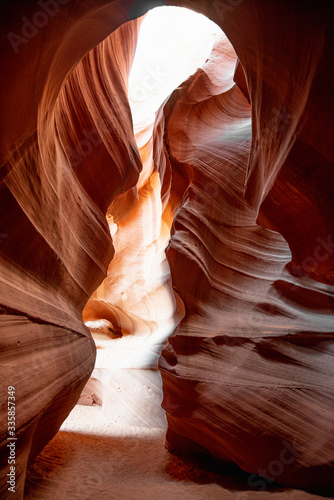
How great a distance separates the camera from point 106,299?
37.0 feet

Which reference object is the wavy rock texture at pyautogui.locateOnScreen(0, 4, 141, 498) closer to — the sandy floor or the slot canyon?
the slot canyon

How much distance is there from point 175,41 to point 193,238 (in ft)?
34.5

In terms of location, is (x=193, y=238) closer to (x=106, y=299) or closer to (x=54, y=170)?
(x=54, y=170)

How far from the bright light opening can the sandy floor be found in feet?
31.8

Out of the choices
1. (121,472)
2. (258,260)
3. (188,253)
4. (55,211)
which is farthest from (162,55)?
(121,472)

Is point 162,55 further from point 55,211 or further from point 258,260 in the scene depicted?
point 55,211

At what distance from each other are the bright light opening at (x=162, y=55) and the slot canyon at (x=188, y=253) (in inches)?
160

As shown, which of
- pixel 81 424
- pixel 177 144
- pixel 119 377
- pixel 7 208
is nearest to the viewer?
pixel 7 208

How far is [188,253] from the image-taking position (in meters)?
6.32

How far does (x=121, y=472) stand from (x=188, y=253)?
3.56 m

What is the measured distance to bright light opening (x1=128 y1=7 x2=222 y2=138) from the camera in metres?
12.4

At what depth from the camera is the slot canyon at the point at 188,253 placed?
103 inches

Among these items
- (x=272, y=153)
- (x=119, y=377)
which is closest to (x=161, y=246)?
(x=119, y=377)

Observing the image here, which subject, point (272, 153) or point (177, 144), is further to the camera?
point (177, 144)
